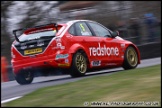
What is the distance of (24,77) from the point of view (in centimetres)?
1312

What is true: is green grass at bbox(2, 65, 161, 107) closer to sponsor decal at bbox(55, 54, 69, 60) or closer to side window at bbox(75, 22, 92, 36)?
sponsor decal at bbox(55, 54, 69, 60)

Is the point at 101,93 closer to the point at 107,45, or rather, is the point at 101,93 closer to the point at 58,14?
the point at 107,45

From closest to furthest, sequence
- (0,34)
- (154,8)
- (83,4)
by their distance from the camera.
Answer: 1. (0,34)
2. (154,8)
3. (83,4)

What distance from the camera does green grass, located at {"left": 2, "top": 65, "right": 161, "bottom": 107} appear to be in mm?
7438

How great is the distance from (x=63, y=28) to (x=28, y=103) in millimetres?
4984

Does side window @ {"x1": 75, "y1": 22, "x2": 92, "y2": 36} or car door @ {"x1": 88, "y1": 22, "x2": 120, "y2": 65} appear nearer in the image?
side window @ {"x1": 75, "y1": 22, "x2": 92, "y2": 36}

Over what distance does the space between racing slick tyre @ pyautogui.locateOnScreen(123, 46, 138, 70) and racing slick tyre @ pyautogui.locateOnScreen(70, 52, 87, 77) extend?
170 cm

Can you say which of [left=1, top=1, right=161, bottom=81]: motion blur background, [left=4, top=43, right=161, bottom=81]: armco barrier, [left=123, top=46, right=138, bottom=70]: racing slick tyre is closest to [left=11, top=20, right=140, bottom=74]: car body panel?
[left=123, top=46, right=138, bottom=70]: racing slick tyre

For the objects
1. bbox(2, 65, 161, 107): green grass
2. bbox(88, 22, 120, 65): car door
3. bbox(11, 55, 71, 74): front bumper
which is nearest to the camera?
bbox(2, 65, 161, 107): green grass

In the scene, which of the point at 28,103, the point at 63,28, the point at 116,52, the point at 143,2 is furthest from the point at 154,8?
the point at 28,103

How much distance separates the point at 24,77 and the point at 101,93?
5.42 m

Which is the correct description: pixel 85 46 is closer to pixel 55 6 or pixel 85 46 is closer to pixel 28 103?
pixel 28 103

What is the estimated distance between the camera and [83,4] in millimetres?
31156

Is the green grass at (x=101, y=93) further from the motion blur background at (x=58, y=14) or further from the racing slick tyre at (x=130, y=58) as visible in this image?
the motion blur background at (x=58, y=14)
